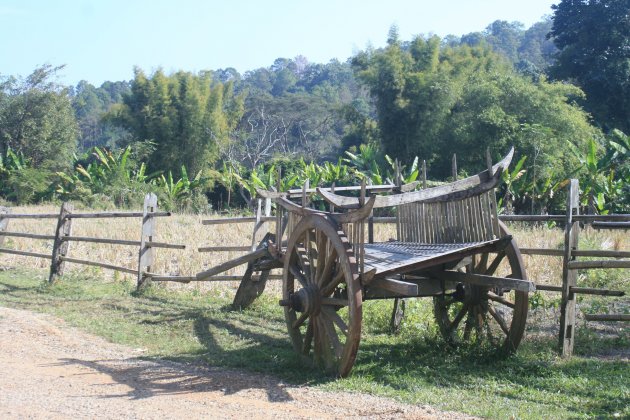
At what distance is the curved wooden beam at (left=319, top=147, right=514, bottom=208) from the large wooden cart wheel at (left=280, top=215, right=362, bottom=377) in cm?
27

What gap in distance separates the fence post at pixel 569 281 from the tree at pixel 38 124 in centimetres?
3078

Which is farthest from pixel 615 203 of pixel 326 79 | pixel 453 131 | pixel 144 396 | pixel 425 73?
pixel 326 79

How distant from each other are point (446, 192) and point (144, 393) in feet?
10.1

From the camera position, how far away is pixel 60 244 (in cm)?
1270

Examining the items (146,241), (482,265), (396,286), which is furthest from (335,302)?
(146,241)

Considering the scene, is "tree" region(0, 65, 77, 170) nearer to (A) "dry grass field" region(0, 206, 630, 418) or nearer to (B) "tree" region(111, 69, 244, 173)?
(B) "tree" region(111, 69, 244, 173)

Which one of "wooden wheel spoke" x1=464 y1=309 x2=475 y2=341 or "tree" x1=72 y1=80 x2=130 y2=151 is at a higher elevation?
"tree" x1=72 y1=80 x2=130 y2=151

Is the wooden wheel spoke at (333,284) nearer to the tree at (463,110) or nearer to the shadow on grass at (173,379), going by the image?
the shadow on grass at (173,379)

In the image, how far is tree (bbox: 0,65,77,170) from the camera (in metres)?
34.8

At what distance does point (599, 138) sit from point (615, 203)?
9.35m

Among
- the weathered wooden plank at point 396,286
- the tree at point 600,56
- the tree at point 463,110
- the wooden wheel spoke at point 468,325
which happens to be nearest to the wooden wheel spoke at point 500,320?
the wooden wheel spoke at point 468,325

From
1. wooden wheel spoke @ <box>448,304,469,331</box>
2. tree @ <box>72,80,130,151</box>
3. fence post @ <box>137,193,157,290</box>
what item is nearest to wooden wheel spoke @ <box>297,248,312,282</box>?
wooden wheel spoke @ <box>448,304,469,331</box>

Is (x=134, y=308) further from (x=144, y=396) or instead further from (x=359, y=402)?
(x=359, y=402)

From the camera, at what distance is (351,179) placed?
25.8 metres
